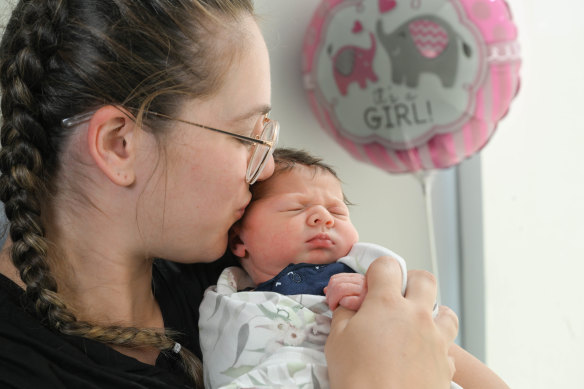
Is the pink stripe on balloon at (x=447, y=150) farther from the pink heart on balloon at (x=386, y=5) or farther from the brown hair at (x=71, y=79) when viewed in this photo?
the brown hair at (x=71, y=79)

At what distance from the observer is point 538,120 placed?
8.57ft

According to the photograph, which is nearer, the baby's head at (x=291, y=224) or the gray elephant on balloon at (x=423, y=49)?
the baby's head at (x=291, y=224)

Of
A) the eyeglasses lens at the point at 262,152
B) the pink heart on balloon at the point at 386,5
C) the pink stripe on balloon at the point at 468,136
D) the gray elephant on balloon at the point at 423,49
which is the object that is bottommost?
the pink stripe on balloon at the point at 468,136

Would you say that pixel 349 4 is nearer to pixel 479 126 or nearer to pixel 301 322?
pixel 479 126

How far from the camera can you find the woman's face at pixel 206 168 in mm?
1148

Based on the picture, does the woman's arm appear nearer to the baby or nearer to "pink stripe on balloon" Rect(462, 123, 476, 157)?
the baby

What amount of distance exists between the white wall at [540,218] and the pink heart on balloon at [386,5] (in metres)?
1.01

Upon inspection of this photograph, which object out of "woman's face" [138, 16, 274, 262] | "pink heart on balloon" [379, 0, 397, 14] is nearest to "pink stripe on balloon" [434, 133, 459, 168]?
"pink heart on balloon" [379, 0, 397, 14]

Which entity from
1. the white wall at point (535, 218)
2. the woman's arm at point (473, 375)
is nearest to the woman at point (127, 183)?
the woman's arm at point (473, 375)

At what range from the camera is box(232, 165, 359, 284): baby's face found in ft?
4.27

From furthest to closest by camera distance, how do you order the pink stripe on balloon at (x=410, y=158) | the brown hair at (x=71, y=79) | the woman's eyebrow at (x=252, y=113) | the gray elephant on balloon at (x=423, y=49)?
the pink stripe on balloon at (x=410, y=158) → the gray elephant on balloon at (x=423, y=49) → the woman's eyebrow at (x=252, y=113) → the brown hair at (x=71, y=79)

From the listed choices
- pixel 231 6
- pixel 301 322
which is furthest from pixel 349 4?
pixel 301 322

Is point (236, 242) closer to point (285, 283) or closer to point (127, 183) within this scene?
point (285, 283)

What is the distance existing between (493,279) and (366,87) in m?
1.23
